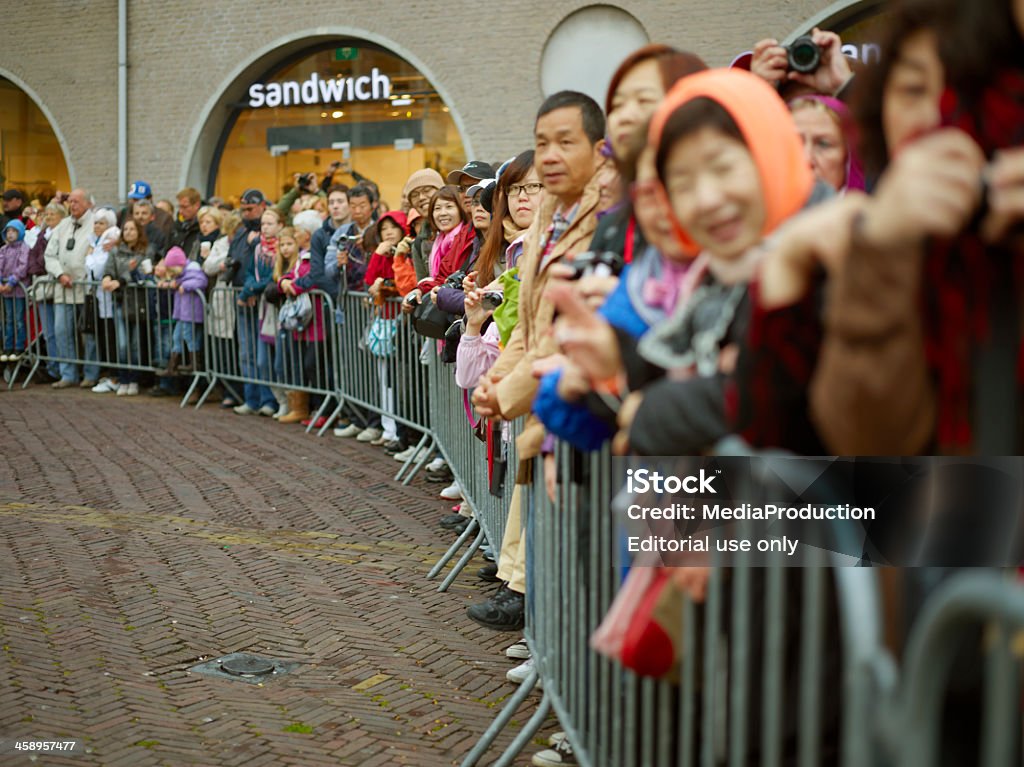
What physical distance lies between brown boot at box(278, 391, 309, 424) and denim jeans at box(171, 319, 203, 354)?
1803 mm

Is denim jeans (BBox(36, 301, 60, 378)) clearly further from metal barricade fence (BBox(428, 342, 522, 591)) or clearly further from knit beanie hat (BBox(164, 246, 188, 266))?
metal barricade fence (BBox(428, 342, 522, 591))

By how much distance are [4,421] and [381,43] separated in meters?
10.1

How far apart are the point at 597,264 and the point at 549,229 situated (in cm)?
105

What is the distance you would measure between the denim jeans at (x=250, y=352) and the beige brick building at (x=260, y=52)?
21.9 ft

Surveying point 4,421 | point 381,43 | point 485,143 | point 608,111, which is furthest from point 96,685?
point 381,43

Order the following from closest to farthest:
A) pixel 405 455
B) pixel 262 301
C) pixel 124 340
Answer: pixel 405 455, pixel 262 301, pixel 124 340

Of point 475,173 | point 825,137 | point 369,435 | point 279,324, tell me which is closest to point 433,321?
point 475,173

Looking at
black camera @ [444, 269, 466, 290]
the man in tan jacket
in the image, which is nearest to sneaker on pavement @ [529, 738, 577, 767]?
the man in tan jacket

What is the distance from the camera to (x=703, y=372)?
2463mm

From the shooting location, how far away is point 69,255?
15.5m

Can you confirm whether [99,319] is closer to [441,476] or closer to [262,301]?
[262,301]

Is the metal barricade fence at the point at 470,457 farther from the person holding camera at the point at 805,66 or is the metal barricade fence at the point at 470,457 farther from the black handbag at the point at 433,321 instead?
the person holding camera at the point at 805,66

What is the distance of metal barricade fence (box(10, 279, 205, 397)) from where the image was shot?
566 inches

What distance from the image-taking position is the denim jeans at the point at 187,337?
46.1ft
